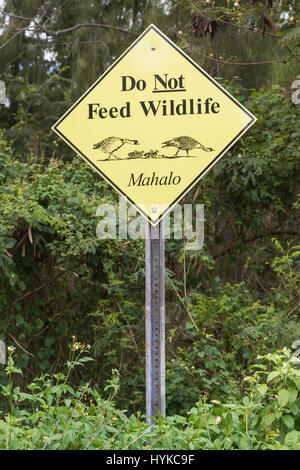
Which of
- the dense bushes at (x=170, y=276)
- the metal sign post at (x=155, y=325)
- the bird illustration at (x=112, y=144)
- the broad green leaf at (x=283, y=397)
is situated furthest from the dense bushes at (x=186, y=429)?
the dense bushes at (x=170, y=276)

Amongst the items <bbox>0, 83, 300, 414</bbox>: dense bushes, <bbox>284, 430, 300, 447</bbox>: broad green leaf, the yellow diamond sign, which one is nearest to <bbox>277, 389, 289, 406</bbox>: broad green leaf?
<bbox>284, 430, 300, 447</bbox>: broad green leaf

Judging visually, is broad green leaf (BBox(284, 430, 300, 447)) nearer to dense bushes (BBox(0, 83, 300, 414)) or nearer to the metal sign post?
the metal sign post

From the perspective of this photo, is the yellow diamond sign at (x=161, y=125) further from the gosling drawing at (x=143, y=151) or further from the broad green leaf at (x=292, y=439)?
the broad green leaf at (x=292, y=439)

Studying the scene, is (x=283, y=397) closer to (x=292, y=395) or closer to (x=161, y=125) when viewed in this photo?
(x=292, y=395)

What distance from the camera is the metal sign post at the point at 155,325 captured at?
119 inches

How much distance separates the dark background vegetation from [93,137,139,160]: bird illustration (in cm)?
159

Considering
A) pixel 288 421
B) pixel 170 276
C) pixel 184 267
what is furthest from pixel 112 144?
pixel 170 276

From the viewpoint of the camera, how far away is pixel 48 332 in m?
5.21

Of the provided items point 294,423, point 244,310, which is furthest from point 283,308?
point 294,423

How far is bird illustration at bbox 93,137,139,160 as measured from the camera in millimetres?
3115

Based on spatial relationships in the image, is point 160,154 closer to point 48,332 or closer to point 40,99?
point 48,332
